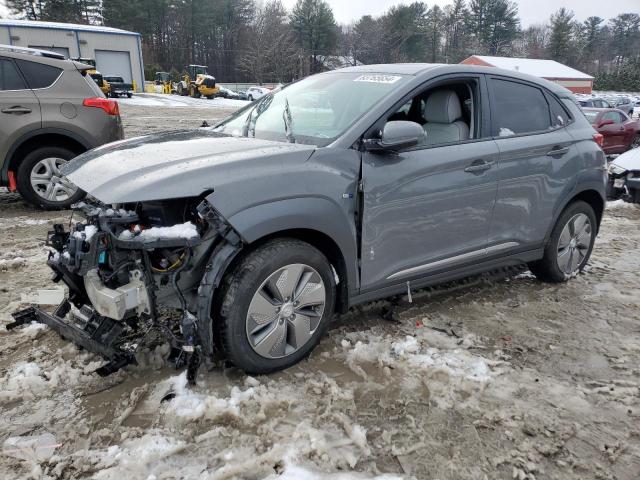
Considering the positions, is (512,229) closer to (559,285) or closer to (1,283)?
(559,285)

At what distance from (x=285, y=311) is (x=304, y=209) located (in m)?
0.60

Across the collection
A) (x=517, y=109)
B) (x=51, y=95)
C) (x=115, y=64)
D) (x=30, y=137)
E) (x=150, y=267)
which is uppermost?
(x=115, y=64)

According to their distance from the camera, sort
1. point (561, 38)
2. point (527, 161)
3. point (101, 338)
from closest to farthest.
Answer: point (101, 338) < point (527, 161) < point (561, 38)

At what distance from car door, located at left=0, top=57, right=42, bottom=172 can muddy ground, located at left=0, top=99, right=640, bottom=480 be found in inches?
118

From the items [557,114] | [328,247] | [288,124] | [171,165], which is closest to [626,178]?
[557,114]

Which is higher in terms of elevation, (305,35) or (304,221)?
(305,35)

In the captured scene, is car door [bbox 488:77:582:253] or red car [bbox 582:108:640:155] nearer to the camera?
car door [bbox 488:77:582:253]

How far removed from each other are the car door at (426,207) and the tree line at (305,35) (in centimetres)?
5070

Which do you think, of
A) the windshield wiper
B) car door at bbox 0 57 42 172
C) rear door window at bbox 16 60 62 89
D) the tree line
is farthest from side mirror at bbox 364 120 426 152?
the tree line

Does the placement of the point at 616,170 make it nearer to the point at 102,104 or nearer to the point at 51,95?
the point at 102,104

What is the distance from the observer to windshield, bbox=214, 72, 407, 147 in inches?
135

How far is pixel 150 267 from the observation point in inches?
108

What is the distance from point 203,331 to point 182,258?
0.41 metres

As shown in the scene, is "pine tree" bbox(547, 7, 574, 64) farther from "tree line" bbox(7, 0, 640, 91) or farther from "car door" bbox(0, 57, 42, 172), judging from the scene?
"car door" bbox(0, 57, 42, 172)
